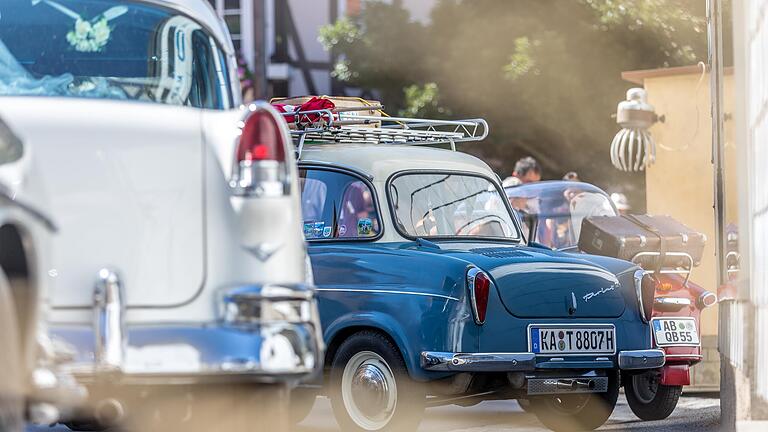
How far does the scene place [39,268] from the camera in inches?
188

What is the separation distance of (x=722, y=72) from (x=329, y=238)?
98.5 inches

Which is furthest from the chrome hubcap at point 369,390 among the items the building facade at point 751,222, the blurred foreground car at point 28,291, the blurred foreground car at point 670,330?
the blurred foreground car at point 28,291

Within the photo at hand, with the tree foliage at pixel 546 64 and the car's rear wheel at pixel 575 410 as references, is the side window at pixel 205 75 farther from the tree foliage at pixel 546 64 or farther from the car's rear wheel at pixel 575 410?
the tree foliage at pixel 546 64

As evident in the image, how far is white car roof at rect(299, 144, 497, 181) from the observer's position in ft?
32.7

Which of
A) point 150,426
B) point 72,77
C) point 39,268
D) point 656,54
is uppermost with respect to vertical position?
point 656,54

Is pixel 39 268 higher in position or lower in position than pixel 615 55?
lower

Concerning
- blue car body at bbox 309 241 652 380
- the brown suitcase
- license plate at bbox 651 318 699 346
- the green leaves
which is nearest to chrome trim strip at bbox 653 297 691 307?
license plate at bbox 651 318 699 346

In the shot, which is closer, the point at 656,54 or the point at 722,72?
the point at 722,72

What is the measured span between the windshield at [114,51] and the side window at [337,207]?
3388mm

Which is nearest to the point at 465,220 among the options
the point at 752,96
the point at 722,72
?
the point at 722,72

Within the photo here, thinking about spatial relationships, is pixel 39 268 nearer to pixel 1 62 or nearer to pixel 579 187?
pixel 1 62

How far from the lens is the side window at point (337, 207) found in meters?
9.75

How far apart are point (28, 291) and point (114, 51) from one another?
168 cm

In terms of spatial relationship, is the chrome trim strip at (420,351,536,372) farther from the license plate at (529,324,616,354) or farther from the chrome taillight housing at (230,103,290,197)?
the chrome taillight housing at (230,103,290,197)
